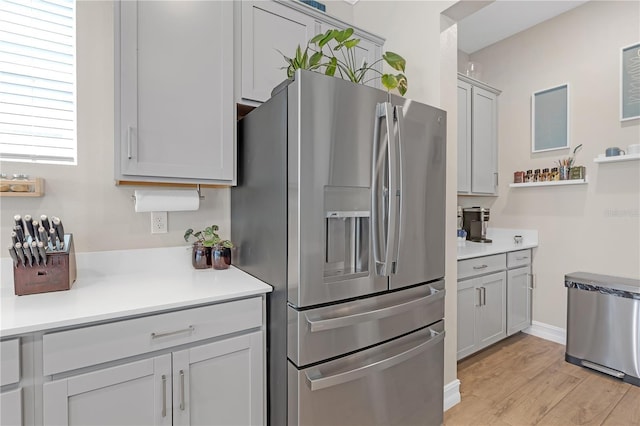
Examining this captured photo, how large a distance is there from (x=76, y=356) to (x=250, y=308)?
0.61m

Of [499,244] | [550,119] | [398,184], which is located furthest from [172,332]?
[550,119]

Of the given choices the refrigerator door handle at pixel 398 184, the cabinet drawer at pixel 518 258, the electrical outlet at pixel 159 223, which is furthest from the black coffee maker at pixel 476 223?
the electrical outlet at pixel 159 223

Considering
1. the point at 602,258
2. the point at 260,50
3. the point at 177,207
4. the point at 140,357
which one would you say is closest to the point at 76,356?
the point at 140,357

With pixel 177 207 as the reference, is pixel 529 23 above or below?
above

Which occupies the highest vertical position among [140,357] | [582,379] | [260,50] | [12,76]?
[260,50]

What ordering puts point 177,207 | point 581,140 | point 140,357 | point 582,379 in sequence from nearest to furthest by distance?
point 140,357 < point 177,207 < point 582,379 < point 581,140

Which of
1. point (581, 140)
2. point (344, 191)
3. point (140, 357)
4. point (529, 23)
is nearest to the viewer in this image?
point (140, 357)

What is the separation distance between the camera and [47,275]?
1324 millimetres

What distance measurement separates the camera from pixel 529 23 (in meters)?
3.21

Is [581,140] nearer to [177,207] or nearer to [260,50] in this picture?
[260,50]

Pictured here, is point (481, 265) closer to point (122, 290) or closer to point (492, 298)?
point (492, 298)

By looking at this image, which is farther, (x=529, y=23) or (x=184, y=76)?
(x=529, y=23)

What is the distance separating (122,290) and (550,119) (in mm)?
3731

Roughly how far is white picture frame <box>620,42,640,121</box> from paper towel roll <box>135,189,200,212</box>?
11.1 feet
